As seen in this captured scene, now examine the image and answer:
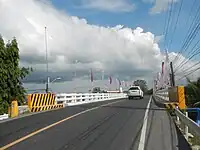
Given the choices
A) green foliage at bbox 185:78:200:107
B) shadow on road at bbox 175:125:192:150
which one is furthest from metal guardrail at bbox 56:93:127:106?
shadow on road at bbox 175:125:192:150

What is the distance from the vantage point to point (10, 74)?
82.0 feet

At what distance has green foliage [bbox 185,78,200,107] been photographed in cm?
2569

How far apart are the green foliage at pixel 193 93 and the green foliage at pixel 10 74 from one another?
1281cm

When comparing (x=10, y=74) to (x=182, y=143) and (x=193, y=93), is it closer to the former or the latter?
(x=193, y=93)

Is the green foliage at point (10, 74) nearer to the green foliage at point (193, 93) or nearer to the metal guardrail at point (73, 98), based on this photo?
the metal guardrail at point (73, 98)

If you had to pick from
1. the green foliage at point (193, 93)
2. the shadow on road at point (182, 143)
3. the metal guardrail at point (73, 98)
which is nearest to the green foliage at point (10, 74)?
the metal guardrail at point (73, 98)

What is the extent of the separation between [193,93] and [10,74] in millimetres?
14123

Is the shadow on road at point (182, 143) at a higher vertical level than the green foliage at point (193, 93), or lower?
lower

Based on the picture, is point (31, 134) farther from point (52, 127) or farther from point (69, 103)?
point (69, 103)

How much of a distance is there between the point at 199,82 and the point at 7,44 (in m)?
15.3

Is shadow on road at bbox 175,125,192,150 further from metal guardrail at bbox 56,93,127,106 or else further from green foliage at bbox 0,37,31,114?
metal guardrail at bbox 56,93,127,106

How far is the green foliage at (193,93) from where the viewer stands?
25.7m

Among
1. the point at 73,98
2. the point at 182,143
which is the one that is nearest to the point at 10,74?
the point at 73,98

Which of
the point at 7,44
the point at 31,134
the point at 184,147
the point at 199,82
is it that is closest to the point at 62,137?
the point at 31,134
